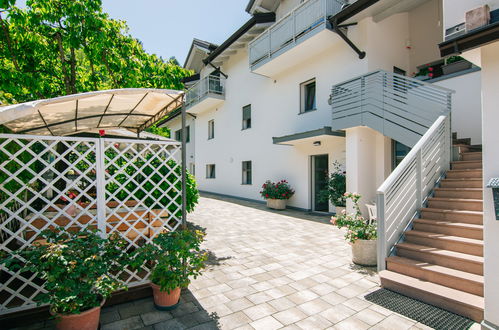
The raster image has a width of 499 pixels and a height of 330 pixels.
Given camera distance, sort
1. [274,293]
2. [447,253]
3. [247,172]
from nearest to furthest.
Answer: [274,293] < [447,253] < [247,172]

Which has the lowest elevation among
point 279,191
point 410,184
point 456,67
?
point 279,191

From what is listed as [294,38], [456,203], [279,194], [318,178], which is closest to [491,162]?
[456,203]

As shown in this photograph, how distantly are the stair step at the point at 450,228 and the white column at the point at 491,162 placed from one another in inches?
54.6

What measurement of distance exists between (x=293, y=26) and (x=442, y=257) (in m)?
8.48

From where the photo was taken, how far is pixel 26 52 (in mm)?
6121

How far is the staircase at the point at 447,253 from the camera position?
3.21 m

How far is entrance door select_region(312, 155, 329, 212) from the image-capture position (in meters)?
9.97

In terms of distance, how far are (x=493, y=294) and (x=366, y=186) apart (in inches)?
209

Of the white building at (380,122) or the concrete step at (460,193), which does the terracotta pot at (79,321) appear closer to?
the white building at (380,122)

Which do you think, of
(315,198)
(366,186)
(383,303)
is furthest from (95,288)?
(315,198)

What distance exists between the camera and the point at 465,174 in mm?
5090

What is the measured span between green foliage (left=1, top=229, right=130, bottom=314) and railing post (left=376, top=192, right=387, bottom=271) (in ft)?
11.9

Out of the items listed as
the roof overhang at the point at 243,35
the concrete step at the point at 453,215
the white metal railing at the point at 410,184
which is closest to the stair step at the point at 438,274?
the white metal railing at the point at 410,184

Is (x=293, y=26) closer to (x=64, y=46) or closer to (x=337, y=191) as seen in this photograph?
(x=337, y=191)
